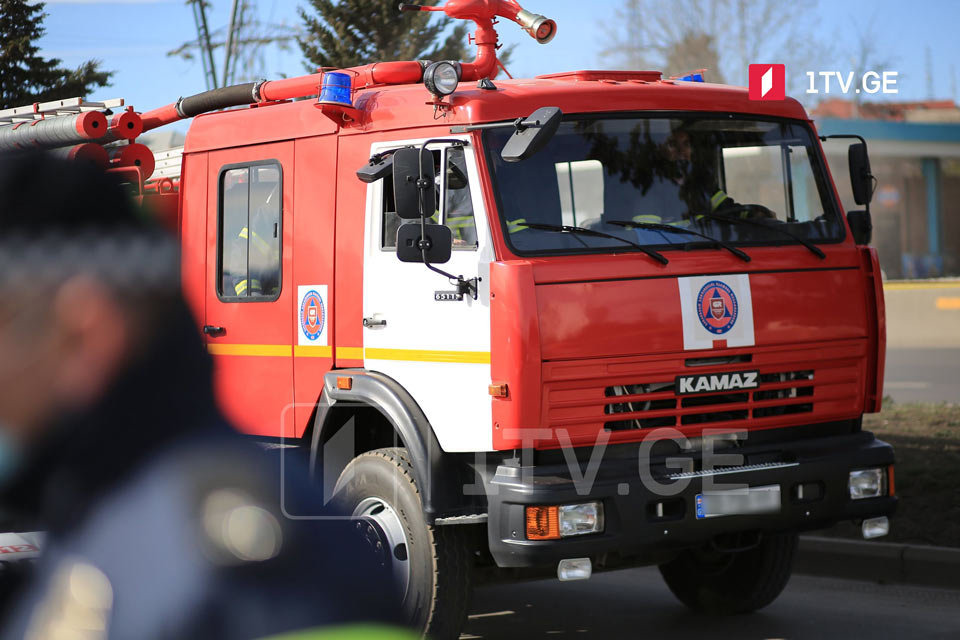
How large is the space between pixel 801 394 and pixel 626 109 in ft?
5.29

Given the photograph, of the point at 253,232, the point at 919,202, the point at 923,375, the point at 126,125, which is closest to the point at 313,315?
the point at 253,232

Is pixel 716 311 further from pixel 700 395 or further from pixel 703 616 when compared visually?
pixel 703 616

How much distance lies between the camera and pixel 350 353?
576cm

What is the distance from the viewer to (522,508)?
190 inches

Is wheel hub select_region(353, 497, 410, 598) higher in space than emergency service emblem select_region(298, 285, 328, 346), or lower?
lower

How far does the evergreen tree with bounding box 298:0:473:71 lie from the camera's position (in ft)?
35.6

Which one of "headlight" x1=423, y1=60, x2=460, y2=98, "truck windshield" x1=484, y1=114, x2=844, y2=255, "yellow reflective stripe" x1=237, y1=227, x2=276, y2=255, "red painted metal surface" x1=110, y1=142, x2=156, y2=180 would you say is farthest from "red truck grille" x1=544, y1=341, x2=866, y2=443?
"red painted metal surface" x1=110, y1=142, x2=156, y2=180

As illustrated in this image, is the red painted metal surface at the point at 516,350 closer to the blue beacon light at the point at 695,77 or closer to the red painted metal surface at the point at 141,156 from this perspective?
the blue beacon light at the point at 695,77

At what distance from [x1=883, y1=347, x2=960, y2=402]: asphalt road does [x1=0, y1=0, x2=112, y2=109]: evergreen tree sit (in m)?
9.74

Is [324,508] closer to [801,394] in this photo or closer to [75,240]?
[75,240]

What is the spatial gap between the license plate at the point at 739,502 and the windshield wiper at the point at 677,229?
1067 millimetres

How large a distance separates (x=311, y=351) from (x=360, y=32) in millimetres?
5735

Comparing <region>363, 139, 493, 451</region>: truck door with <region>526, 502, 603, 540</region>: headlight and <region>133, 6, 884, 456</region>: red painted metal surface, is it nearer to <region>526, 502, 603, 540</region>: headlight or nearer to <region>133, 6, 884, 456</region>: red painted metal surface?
<region>133, 6, 884, 456</region>: red painted metal surface

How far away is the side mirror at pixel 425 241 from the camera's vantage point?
5.10 m
